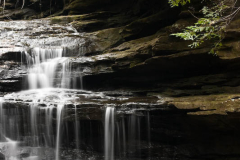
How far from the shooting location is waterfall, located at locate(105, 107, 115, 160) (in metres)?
7.36

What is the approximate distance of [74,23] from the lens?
606 inches

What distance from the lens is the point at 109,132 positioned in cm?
753

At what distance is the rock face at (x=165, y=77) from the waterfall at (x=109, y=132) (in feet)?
0.95

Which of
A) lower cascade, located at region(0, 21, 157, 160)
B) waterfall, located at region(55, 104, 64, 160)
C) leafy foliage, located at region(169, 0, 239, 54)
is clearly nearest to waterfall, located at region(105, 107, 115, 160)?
lower cascade, located at region(0, 21, 157, 160)

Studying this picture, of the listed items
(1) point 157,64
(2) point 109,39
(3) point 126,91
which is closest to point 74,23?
(2) point 109,39

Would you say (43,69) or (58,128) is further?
(43,69)

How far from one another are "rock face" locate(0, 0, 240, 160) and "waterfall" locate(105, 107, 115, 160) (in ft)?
0.95

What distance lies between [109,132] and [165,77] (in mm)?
3720

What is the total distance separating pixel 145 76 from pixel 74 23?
856cm

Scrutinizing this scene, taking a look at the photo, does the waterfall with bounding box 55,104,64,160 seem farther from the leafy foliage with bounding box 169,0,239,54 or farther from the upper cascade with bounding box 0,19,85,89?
the leafy foliage with bounding box 169,0,239,54

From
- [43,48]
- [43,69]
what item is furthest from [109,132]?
[43,48]

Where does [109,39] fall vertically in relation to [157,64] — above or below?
above

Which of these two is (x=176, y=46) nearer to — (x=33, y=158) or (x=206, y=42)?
(x=206, y=42)

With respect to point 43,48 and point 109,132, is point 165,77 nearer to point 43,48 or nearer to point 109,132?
point 109,132
